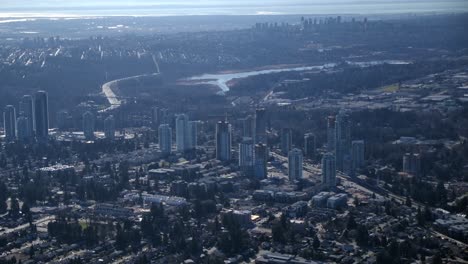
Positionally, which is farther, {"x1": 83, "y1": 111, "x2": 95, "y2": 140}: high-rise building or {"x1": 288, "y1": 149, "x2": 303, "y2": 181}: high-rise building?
{"x1": 83, "y1": 111, "x2": 95, "y2": 140}: high-rise building

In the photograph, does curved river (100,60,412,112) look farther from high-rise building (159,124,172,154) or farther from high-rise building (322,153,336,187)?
high-rise building (322,153,336,187)

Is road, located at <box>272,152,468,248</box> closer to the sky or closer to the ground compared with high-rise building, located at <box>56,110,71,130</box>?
closer to the sky

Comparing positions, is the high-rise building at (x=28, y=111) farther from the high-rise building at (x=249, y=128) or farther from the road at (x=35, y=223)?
the road at (x=35, y=223)

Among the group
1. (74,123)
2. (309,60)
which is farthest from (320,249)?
(309,60)

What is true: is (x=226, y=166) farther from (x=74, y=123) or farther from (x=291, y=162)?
(x=74, y=123)

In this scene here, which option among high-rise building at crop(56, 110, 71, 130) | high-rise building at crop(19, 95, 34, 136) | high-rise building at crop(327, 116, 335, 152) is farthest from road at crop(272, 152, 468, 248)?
high-rise building at crop(56, 110, 71, 130)

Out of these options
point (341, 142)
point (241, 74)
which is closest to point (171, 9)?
point (241, 74)
